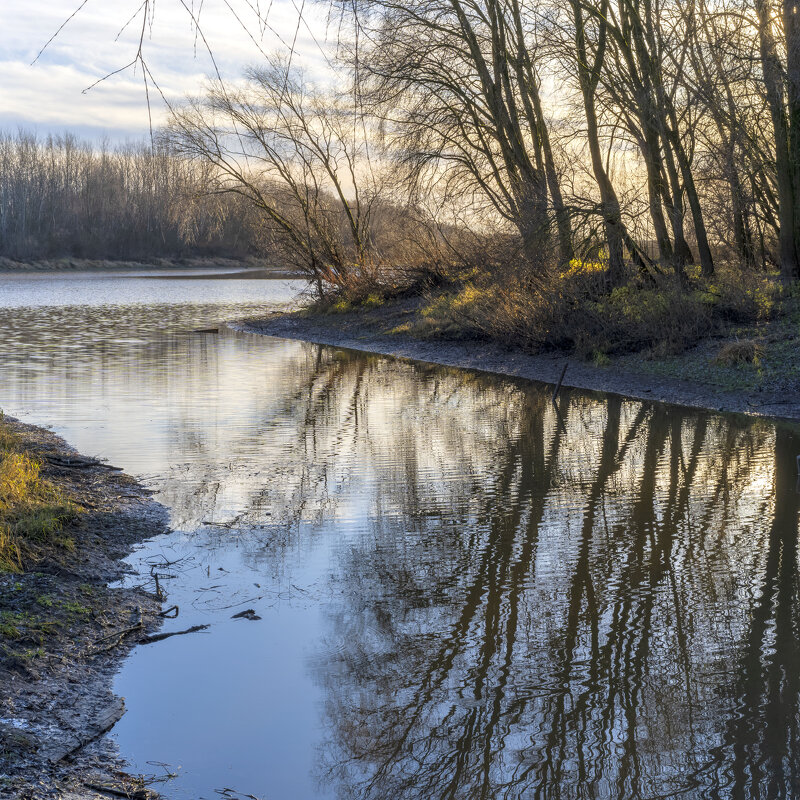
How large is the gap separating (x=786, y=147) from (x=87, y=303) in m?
33.8

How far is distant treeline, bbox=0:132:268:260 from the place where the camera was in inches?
3740

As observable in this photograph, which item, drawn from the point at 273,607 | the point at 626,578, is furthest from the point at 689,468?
the point at 273,607

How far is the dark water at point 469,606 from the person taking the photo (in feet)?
15.4

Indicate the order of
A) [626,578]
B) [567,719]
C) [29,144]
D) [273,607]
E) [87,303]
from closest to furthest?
[567,719], [273,607], [626,578], [87,303], [29,144]

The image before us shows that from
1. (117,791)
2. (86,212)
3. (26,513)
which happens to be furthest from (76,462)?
(86,212)

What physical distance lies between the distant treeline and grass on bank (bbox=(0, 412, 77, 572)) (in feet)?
261

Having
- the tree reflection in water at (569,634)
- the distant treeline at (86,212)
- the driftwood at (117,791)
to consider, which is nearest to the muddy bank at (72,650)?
the driftwood at (117,791)

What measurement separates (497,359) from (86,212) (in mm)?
91791

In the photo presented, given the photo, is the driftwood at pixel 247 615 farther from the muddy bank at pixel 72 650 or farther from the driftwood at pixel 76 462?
the driftwood at pixel 76 462

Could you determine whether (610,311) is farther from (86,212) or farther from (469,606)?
(86,212)

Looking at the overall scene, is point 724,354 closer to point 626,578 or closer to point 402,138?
point 626,578

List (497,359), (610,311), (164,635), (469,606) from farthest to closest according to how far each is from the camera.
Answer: (497,359)
(610,311)
(469,606)
(164,635)

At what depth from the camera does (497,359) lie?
22.0 m

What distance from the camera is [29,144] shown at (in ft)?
361
